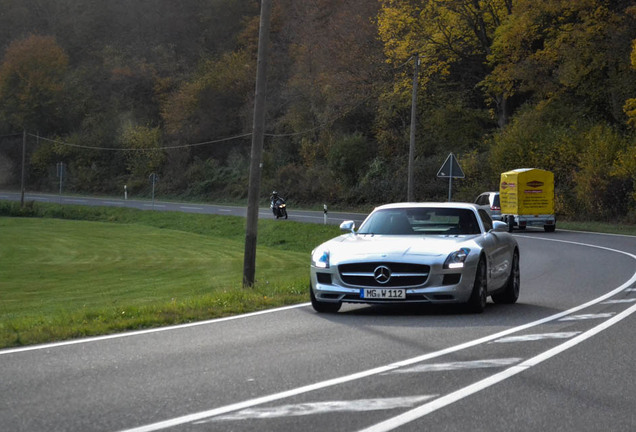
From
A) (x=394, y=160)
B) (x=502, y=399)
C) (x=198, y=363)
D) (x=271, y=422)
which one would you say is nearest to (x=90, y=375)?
(x=198, y=363)

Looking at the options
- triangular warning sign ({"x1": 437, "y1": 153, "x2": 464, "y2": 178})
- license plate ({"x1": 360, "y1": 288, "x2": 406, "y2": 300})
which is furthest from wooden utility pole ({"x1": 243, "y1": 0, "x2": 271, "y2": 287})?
triangular warning sign ({"x1": 437, "y1": 153, "x2": 464, "y2": 178})

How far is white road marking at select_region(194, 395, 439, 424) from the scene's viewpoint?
6828 millimetres

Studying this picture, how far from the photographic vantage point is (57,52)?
346ft

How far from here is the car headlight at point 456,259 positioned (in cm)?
1309

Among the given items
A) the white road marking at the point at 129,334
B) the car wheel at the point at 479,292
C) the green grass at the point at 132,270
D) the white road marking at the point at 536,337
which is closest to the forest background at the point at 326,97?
the green grass at the point at 132,270

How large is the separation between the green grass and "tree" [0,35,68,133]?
1510 inches

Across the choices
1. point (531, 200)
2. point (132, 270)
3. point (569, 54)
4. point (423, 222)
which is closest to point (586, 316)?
point (423, 222)

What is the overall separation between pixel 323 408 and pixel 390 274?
613 centimetres

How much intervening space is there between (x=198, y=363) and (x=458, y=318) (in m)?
4.74

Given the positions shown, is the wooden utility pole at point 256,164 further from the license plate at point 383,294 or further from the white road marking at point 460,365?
the white road marking at point 460,365

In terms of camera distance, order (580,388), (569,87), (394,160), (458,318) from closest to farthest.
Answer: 1. (580,388)
2. (458,318)
3. (569,87)
4. (394,160)

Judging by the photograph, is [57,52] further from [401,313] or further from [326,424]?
[326,424]

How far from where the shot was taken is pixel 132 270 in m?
32.5

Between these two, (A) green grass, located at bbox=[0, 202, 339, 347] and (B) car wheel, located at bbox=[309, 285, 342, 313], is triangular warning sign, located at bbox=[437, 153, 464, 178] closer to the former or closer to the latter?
(A) green grass, located at bbox=[0, 202, 339, 347]
